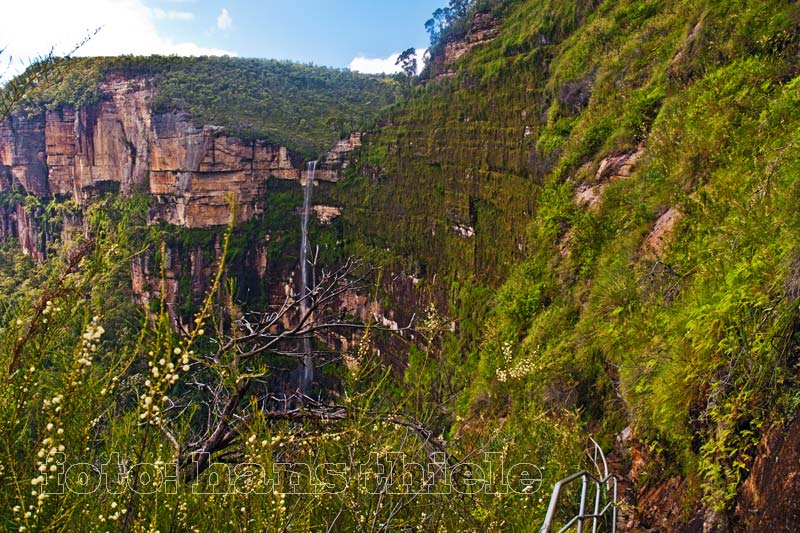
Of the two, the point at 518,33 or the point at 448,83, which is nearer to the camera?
the point at 518,33

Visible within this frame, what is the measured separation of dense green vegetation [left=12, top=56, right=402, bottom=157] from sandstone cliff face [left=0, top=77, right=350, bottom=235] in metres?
0.82

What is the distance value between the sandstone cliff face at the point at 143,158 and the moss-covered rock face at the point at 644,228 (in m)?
11.5

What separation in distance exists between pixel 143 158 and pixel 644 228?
102 feet

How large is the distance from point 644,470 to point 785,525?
1.57 m

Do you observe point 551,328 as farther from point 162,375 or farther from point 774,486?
point 162,375

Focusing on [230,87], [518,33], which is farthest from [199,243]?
[518,33]

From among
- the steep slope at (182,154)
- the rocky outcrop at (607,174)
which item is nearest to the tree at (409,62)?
the steep slope at (182,154)

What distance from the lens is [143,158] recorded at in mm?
29938

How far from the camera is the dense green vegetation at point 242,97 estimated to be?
28484 mm

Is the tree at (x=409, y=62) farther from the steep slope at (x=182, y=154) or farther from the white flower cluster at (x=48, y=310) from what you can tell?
the white flower cluster at (x=48, y=310)

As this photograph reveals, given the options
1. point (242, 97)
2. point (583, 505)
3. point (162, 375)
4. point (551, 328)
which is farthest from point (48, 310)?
point (242, 97)

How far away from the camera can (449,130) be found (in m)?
16.5

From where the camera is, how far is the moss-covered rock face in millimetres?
2701

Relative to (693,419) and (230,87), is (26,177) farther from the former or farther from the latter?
(693,419)
